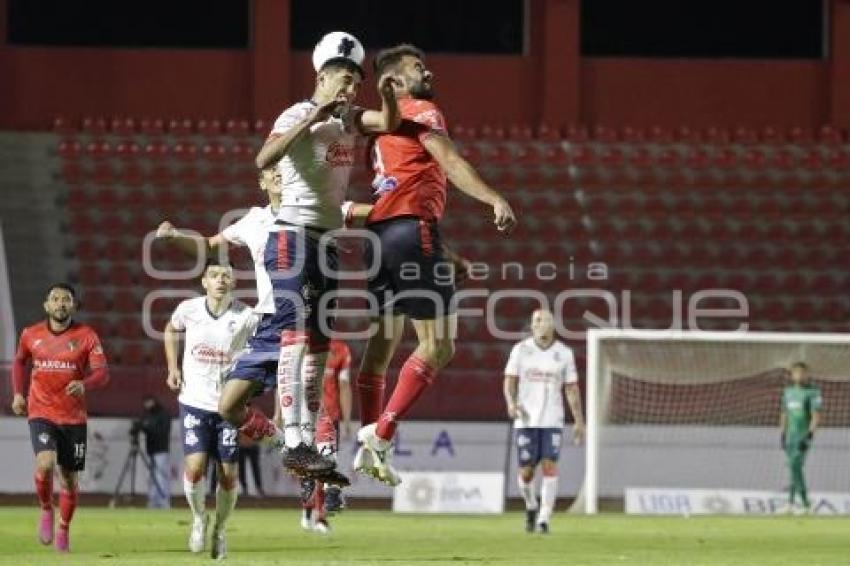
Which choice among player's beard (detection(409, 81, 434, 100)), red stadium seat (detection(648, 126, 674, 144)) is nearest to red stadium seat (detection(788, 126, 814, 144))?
red stadium seat (detection(648, 126, 674, 144))

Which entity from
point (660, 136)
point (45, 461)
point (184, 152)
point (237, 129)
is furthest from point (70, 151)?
point (45, 461)

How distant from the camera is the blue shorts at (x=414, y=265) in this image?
33.2 feet

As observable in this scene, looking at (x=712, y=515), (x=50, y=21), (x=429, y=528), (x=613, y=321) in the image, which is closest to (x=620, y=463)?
(x=712, y=515)

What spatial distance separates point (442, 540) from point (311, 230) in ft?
22.9

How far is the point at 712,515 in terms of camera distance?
74.4ft

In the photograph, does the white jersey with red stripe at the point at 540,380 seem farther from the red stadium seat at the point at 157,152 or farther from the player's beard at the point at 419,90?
the red stadium seat at the point at 157,152

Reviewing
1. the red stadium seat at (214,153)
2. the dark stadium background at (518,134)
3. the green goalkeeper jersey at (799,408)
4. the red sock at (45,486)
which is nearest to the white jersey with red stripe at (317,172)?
the red sock at (45,486)

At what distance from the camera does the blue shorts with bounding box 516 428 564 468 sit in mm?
19156

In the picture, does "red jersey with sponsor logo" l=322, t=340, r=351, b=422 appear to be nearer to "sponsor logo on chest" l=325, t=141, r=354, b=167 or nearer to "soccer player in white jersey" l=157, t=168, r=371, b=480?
"soccer player in white jersey" l=157, t=168, r=371, b=480

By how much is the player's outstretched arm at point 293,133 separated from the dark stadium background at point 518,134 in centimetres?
1686

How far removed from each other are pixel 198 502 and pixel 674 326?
1311 cm

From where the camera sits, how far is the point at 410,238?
10.1 m

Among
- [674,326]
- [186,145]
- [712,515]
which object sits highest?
[186,145]

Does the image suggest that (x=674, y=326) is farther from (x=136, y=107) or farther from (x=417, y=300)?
(x=417, y=300)
